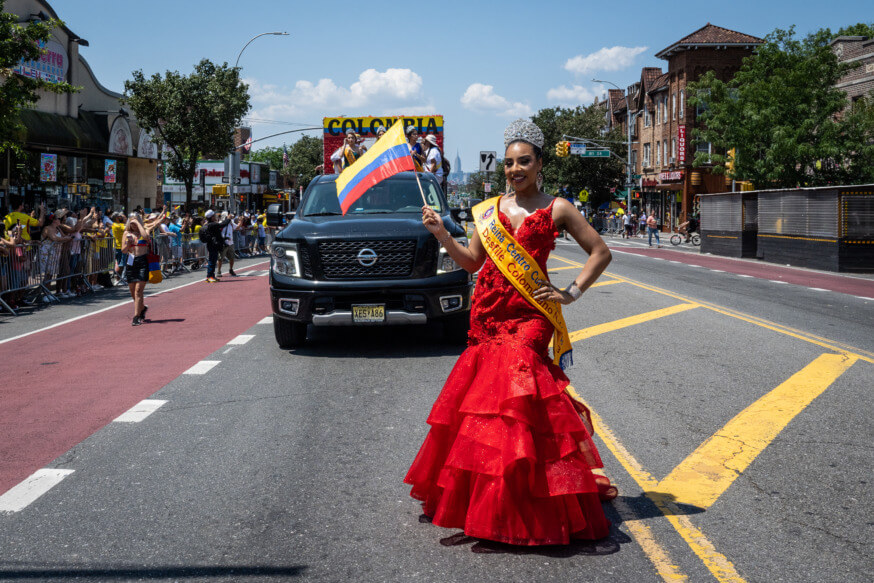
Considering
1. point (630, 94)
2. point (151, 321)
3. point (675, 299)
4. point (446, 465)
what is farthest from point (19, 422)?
point (630, 94)

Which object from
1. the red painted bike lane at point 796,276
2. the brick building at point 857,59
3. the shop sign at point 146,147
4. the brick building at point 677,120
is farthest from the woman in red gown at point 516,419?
the brick building at point 677,120

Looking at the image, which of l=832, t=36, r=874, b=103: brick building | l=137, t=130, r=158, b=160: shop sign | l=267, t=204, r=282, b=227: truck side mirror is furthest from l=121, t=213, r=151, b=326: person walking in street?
l=832, t=36, r=874, b=103: brick building

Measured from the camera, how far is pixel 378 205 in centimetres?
1100

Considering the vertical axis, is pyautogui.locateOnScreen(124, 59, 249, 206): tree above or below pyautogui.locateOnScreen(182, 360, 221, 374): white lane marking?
above

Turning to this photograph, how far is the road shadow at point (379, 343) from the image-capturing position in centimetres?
1021

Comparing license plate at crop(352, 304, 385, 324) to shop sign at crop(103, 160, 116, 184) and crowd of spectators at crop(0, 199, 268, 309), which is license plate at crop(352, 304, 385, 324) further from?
shop sign at crop(103, 160, 116, 184)

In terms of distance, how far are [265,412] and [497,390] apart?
3469mm

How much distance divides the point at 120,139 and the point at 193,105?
729 cm

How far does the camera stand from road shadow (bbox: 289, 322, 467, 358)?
1021cm

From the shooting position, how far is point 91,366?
984 cm

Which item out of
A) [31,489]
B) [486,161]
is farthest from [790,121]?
[31,489]

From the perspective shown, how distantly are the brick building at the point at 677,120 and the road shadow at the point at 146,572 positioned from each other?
5628cm

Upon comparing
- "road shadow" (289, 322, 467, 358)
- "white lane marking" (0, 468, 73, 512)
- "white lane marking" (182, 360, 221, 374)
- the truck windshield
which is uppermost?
the truck windshield

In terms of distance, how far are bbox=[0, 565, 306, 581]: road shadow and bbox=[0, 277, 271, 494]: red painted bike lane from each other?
4.69 feet
